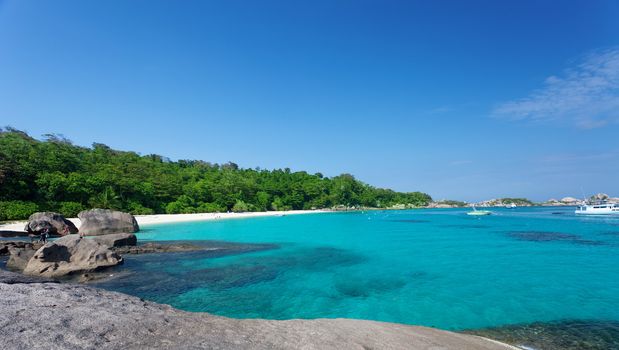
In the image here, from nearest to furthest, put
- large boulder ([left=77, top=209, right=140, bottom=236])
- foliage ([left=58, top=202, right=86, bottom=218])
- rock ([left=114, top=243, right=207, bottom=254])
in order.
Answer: rock ([left=114, top=243, right=207, bottom=254]) → large boulder ([left=77, top=209, right=140, bottom=236]) → foliage ([left=58, top=202, right=86, bottom=218])

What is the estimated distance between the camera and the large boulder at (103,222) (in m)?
32.7

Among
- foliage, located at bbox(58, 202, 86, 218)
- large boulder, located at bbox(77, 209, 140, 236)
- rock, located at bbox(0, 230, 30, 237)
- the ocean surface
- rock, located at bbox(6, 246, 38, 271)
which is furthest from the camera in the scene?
foliage, located at bbox(58, 202, 86, 218)

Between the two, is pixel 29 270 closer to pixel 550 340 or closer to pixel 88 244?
pixel 88 244

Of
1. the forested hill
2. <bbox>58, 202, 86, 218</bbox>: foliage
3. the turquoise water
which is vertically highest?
the forested hill

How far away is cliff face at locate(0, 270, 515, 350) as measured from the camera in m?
4.91

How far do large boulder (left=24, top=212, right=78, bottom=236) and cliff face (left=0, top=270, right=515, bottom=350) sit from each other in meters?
30.1

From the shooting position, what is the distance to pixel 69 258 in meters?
16.8

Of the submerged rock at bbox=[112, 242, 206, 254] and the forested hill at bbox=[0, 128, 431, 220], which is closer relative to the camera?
the submerged rock at bbox=[112, 242, 206, 254]

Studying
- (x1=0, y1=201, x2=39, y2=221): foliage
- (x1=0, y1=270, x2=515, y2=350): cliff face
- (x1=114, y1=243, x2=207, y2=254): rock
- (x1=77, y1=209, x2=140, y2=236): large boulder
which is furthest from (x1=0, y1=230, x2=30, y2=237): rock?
(x1=0, y1=270, x2=515, y2=350): cliff face

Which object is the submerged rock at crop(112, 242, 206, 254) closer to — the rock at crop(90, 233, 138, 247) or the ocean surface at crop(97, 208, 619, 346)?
the rock at crop(90, 233, 138, 247)

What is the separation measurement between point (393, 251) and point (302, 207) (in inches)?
3879

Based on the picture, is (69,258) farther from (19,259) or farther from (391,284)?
(391,284)

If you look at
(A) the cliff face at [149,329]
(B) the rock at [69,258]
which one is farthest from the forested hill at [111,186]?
(A) the cliff face at [149,329]

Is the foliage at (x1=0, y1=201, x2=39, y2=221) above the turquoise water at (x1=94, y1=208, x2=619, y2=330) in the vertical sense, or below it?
above
